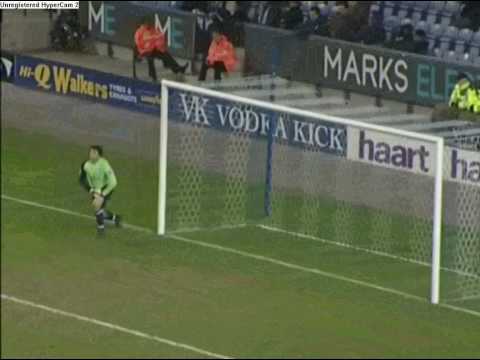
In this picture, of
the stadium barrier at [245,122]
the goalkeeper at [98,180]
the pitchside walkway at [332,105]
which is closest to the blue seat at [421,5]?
the pitchside walkway at [332,105]

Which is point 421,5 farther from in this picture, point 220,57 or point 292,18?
point 220,57

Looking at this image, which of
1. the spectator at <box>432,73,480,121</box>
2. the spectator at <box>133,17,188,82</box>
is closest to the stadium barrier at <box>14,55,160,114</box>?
the spectator at <box>133,17,188,82</box>

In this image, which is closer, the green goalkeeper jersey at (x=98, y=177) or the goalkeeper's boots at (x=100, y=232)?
the green goalkeeper jersey at (x=98, y=177)

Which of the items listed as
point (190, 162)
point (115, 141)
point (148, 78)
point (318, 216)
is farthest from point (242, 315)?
point (148, 78)

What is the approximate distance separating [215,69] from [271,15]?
271cm

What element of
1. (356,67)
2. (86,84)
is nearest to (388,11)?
(356,67)

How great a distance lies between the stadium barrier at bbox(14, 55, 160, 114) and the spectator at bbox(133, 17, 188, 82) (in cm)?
287

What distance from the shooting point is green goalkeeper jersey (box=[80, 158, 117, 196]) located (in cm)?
2480

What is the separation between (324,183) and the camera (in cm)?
2655

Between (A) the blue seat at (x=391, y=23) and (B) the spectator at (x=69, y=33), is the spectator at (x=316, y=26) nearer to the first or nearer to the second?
(A) the blue seat at (x=391, y=23)

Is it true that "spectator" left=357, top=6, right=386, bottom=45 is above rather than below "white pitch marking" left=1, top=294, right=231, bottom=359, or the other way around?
above

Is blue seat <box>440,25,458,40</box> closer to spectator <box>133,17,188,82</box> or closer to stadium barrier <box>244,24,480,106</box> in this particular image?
stadium barrier <box>244,24,480,106</box>

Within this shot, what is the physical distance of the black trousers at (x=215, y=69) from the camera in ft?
106

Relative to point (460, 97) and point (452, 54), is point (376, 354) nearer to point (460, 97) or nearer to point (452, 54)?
point (460, 97)
